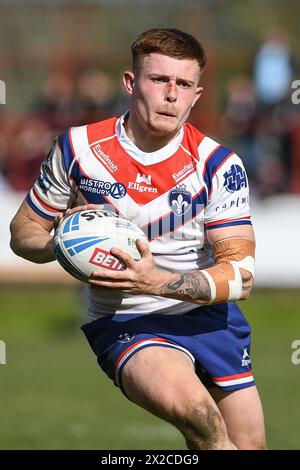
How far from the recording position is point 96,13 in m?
18.5

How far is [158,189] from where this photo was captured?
612 cm

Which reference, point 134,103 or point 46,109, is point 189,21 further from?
Result: point 134,103

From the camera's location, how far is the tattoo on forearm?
5.65m

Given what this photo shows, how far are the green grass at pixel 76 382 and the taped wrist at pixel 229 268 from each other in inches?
118

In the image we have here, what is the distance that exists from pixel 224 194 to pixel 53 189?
97cm

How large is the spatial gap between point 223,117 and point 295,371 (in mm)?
5750

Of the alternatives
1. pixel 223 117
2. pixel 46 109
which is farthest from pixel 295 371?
pixel 46 109

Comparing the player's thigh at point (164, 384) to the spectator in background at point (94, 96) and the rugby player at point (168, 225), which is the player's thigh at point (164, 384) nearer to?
the rugby player at point (168, 225)

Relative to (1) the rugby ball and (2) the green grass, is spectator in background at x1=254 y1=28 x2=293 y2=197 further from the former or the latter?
(1) the rugby ball

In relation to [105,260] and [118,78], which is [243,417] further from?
[118,78]

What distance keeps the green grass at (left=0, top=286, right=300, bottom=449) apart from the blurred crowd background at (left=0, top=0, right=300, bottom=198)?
75.5 inches

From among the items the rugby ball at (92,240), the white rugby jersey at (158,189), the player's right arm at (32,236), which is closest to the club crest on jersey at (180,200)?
the white rugby jersey at (158,189)

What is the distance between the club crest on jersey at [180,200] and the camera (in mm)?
6094

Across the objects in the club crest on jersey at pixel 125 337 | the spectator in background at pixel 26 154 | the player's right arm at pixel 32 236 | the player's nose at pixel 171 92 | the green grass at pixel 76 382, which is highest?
the player's nose at pixel 171 92
